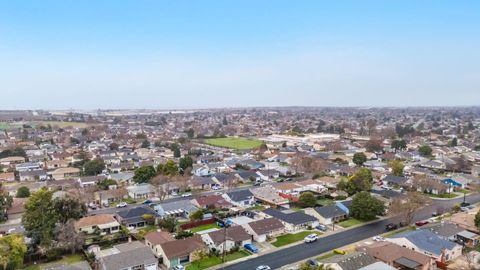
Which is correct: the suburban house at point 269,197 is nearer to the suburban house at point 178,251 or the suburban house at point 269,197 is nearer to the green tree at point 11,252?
the suburban house at point 178,251

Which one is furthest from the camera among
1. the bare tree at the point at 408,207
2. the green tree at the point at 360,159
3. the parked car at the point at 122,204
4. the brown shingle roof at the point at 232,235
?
the green tree at the point at 360,159

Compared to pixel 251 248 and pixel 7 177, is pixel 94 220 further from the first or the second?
pixel 7 177

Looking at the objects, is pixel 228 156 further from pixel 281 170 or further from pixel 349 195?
pixel 349 195

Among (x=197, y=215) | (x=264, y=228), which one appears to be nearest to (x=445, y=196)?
(x=264, y=228)

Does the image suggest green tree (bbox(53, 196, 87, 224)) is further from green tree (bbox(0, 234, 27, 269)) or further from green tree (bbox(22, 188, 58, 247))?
green tree (bbox(0, 234, 27, 269))

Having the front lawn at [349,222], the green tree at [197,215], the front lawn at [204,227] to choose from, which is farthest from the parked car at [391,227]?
the green tree at [197,215]

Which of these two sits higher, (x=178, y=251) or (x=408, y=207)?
(x=408, y=207)
